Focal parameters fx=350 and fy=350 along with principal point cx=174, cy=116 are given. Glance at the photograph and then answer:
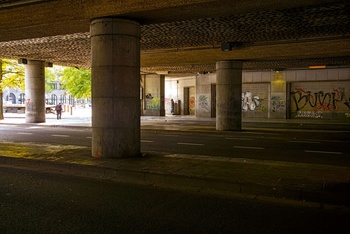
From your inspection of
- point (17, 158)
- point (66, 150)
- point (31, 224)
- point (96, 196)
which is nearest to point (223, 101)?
point (66, 150)

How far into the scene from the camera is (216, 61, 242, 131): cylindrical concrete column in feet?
71.5

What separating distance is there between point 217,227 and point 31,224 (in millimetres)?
2941

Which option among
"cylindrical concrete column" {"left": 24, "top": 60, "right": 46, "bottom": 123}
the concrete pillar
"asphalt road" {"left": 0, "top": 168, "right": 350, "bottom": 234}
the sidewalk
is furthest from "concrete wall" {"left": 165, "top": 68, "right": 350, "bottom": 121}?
"asphalt road" {"left": 0, "top": 168, "right": 350, "bottom": 234}

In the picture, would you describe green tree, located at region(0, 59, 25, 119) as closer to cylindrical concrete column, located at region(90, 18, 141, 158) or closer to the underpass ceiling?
the underpass ceiling

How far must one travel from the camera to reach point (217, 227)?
545cm

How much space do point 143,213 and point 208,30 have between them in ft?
35.2

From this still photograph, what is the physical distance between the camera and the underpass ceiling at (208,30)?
10141mm

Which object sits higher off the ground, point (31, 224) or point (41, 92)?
point (41, 92)

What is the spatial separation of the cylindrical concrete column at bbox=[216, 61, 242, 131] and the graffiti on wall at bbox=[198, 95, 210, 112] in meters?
16.4

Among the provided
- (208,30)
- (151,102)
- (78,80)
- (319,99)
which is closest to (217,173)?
(208,30)

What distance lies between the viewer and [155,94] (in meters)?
41.4

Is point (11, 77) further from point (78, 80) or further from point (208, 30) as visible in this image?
point (208, 30)

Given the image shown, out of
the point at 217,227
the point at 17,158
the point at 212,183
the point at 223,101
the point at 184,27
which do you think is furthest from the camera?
the point at 223,101

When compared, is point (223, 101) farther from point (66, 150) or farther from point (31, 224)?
point (31, 224)
